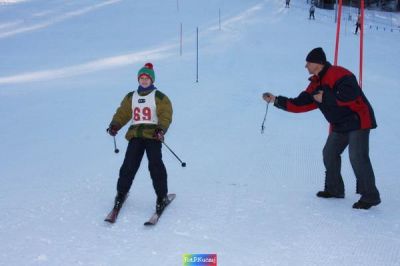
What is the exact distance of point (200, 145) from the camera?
25.6 ft

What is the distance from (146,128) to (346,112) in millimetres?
2073

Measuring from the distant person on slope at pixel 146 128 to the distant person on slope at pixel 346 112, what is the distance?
1.59 meters

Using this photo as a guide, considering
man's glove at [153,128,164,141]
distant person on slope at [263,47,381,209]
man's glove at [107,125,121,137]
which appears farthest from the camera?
man's glove at [107,125,121,137]

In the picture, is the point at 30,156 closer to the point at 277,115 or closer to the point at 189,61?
the point at 277,115

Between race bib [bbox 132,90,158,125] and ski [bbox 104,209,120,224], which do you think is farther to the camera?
race bib [bbox 132,90,158,125]

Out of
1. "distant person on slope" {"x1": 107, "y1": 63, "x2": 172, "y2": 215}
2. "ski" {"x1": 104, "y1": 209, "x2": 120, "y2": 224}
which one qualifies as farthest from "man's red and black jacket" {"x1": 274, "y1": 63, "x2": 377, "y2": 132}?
"ski" {"x1": 104, "y1": 209, "x2": 120, "y2": 224}

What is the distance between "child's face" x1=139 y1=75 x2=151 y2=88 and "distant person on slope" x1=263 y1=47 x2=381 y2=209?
65.9 inches

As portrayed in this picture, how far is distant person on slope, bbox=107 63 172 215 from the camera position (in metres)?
4.92

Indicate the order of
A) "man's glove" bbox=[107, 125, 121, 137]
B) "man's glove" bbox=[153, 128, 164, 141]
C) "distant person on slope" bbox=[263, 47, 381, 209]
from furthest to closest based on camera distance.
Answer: "man's glove" bbox=[107, 125, 121, 137] < "distant person on slope" bbox=[263, 47, 381, 209] < "man's glove" bbox=[153, 128, 164, 141]

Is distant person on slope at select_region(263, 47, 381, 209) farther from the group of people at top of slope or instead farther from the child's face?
the child's face

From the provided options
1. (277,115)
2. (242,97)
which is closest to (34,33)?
(242,97)

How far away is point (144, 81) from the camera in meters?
4.92

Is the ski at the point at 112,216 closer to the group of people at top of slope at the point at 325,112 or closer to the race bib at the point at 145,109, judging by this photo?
the group of people at top of slope at the point at 325,112

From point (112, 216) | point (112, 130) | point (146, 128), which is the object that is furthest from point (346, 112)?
point (112, 216)
